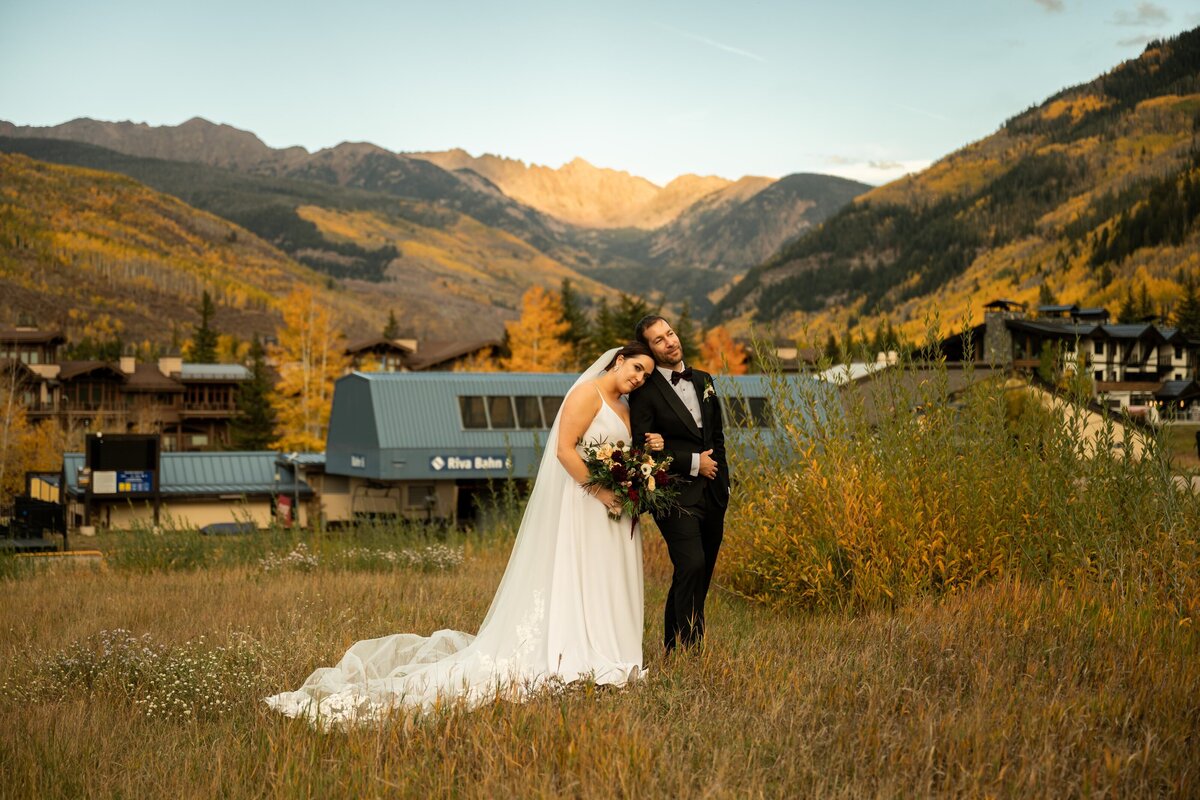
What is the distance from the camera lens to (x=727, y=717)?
15.4ft

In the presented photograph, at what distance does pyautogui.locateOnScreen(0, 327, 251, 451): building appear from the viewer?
77.0 m

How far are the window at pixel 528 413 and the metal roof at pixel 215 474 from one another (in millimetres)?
10616

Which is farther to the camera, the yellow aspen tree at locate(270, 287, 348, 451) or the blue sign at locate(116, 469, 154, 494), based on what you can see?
the yellow aspen tree at locate(270, 287, 348, 451)

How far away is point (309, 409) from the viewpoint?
55.1 metres

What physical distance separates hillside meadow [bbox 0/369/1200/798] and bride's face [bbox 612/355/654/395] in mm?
1531

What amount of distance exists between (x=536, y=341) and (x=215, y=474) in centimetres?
2737

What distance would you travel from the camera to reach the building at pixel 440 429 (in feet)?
102

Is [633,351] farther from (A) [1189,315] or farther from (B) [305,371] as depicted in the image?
(A) [1189,315]

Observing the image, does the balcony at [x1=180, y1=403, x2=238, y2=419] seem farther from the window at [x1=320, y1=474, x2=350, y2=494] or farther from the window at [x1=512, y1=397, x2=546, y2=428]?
the window at [x1=512, y1=397, x2=546, y2=428]

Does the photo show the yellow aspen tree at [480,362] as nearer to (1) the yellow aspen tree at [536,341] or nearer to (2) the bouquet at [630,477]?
(1) the yellow aspen tree at [536,341]

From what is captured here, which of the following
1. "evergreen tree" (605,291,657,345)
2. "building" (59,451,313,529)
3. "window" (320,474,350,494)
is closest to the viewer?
"building" (59,451,313,529)

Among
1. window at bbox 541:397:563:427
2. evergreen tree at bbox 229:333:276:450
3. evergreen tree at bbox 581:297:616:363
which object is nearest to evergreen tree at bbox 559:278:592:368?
evergreen tree at bbox 581:297:616:363

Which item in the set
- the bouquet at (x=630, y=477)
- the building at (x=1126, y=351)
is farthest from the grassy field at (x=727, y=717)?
the building at (x=1126, y=351)

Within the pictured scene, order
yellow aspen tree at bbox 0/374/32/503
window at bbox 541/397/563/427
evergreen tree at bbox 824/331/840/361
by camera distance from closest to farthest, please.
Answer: evergreen tree at bbox 824/331/840/361
window at bbox 541/397/563/427
yellow aspen tree at bbox 0/374/32/503
